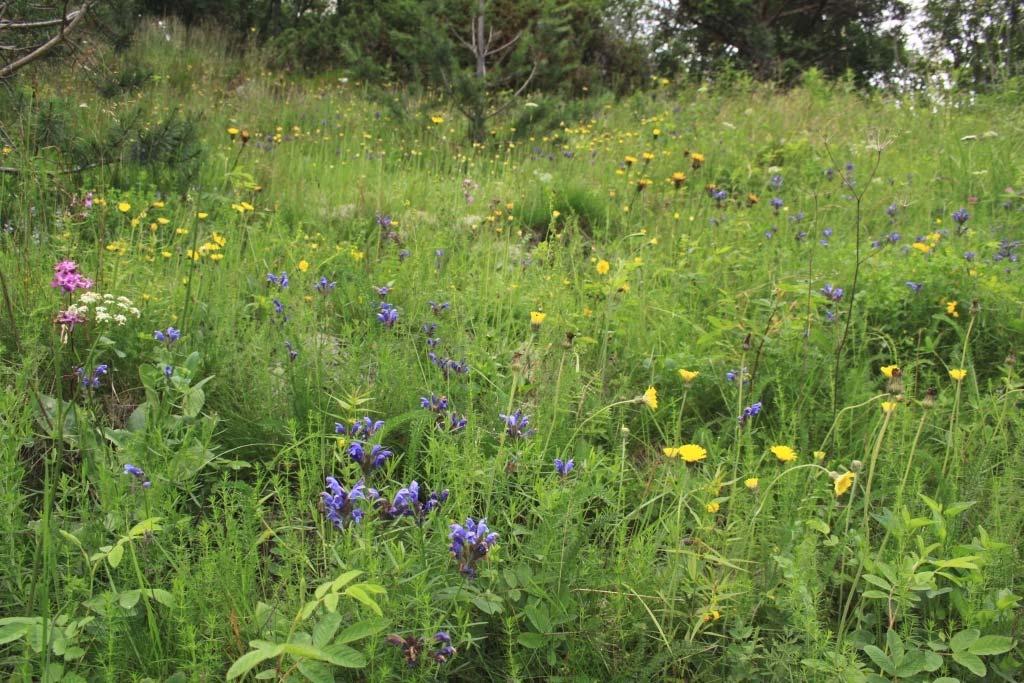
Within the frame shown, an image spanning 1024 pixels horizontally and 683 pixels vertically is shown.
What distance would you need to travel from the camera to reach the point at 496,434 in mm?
1921

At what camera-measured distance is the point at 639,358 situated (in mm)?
2605

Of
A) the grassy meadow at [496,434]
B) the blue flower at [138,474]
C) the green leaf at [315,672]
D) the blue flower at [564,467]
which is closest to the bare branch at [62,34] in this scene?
the grassy meadow at [496,434]

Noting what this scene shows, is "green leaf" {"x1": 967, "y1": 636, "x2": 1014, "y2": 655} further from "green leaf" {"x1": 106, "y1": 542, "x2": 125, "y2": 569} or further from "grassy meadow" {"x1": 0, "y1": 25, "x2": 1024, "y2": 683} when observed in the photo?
"green leaf" {"x1": 106, "y1": 542, "x2": 125, "y2": 569}

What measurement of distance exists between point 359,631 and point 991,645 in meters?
1.21

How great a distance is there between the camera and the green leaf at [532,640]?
4.48 ft

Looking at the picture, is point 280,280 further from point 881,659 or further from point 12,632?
point 881,659

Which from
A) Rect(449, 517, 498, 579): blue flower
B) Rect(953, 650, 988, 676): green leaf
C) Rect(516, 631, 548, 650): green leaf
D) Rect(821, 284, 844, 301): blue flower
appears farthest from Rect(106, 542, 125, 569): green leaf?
Rect(821, 284, 844, 301): blue flower

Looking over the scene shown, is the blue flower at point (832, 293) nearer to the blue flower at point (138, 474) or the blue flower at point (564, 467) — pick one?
the blue flower at point (564, 467)

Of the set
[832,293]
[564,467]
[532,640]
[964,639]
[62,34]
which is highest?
[62,34]

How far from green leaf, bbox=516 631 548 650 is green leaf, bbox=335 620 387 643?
311 mm

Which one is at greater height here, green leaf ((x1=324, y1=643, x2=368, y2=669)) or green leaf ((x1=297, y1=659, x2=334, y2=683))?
green leaf ((x1=324, y1=643, x2=368, y2=669))

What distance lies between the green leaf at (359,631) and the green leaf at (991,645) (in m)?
1.15

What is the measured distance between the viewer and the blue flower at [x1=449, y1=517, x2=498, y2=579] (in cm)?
130

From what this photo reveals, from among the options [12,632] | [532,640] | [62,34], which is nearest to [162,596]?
[12,632]
